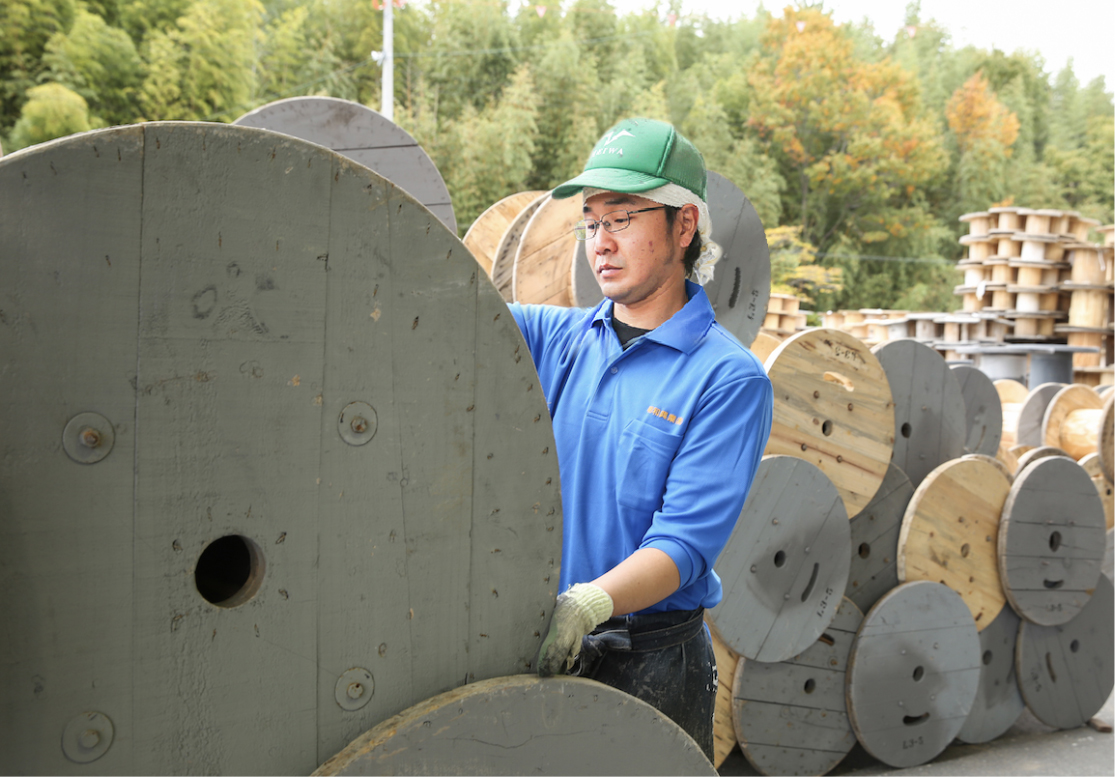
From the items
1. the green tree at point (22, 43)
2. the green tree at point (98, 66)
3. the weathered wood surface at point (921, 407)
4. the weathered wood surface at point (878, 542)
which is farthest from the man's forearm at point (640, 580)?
the green tree at point (22, 43)

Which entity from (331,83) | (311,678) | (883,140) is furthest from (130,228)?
(883,140)

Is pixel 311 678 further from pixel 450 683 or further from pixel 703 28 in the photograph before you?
pixel 703 28

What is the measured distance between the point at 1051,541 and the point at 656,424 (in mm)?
3454

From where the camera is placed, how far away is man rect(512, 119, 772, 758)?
1326mm

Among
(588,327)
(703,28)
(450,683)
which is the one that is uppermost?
(703,28)

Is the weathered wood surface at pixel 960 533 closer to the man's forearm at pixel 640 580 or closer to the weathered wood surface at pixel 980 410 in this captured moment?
the weathered wood surface at pixel 980 410

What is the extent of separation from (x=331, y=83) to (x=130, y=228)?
1779 centimetres

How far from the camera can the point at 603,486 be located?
145cm

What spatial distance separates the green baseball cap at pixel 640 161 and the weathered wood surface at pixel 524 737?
2.67ft

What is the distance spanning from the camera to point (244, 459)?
2.77 feet

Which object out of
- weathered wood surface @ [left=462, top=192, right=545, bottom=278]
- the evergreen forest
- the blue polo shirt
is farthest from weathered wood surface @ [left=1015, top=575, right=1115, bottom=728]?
the evergreen forest

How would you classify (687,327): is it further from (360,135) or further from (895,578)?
(895,578)

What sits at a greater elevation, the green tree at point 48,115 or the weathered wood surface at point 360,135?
the green tree at point 48,115

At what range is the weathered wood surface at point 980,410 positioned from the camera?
4.41m
